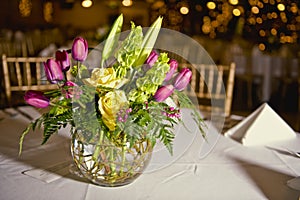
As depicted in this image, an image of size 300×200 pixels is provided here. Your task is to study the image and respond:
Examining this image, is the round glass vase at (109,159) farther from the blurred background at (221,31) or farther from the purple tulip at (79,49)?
the blurred background at (221,31)

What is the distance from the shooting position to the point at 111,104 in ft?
2.83

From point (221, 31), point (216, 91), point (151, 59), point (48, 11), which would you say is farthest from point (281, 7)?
point (151, 59)

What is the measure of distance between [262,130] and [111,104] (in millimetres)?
826

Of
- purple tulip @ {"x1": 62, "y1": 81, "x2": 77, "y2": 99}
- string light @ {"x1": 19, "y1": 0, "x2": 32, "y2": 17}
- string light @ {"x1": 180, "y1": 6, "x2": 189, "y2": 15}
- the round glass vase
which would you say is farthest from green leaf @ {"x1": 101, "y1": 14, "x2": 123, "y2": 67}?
string light @ {"x1": 180, "y1": 6, "x2": 189, "y2": 15}

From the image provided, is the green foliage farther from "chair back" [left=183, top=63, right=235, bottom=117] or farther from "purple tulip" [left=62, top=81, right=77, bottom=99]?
"chair back" [left=183, top=63, right=235, bottom=117]

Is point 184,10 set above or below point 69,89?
above

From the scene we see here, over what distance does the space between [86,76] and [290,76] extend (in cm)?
420

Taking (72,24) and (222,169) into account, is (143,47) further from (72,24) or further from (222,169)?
(72,24)

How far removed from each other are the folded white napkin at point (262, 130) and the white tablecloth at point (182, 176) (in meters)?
0.06

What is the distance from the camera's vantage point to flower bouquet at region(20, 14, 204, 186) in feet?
2.91

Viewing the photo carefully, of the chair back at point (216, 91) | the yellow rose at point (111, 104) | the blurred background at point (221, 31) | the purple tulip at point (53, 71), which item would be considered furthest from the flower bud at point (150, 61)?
the blurred background at point (221, 31)

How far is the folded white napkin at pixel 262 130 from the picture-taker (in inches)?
57.2

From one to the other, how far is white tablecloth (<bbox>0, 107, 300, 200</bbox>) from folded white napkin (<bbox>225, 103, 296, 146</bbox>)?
0.06m

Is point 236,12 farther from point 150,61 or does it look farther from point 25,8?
point 150,61
